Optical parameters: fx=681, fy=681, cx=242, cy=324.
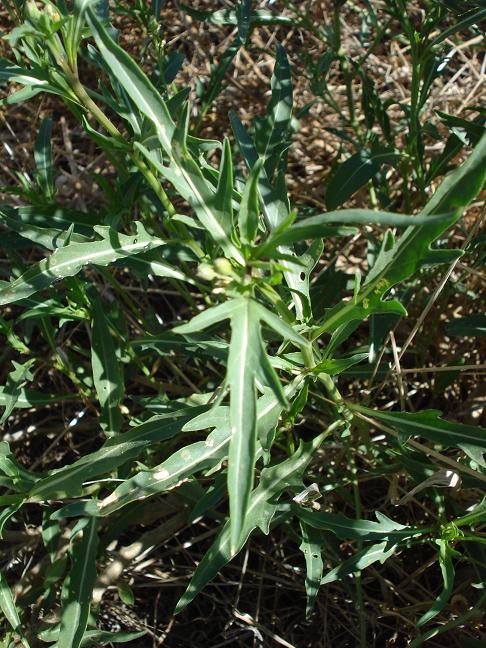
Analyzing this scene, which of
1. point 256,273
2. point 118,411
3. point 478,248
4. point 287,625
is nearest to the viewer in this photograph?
point 256,273

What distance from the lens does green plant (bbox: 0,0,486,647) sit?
124 cm

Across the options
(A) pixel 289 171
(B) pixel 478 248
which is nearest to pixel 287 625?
(B) pixel 478 248

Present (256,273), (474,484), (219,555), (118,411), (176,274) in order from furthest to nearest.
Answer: (118,411) → (474,484) → (219,555) → (176,274) → (256,273)

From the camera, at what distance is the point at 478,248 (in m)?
2.23

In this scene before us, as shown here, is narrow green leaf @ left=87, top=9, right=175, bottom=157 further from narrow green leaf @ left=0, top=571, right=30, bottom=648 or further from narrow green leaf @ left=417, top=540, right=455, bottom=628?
narrow green leaf @ left=0, top=571, right=30, bottom=648

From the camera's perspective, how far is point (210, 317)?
117cm

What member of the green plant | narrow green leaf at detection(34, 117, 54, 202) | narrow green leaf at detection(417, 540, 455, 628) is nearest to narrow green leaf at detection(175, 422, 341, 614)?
the green plant

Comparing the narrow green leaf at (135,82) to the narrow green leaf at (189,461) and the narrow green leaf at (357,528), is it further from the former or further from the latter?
the narrow green leaf at (357,528)

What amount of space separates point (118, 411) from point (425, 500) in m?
1.09

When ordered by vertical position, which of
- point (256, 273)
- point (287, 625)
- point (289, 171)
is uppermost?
point (256, 273)

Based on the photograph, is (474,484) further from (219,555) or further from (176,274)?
(176,274)

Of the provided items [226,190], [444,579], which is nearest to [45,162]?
[226,190]

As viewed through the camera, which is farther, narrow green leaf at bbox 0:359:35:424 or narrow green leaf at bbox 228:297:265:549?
narrow green leaf at bbox 0:359:35:424

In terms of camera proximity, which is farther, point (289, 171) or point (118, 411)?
point (289, 171)
